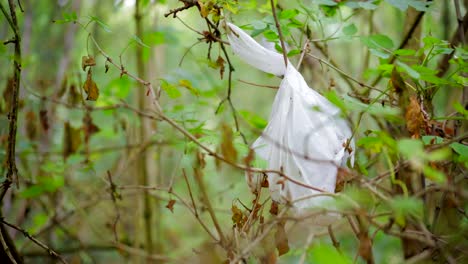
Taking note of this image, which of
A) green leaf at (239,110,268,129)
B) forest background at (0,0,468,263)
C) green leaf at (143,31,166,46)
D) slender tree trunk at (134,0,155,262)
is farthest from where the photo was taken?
slender tree trunk at (134,0,155,262)

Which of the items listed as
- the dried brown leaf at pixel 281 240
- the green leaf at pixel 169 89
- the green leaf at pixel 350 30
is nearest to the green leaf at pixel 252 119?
the green leaf at pixel 169 89

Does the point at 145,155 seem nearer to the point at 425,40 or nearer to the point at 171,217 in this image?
the point at 425,40

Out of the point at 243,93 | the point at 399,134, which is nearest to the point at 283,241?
the point at 399,134

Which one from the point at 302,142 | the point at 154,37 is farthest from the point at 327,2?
the point at 154,37

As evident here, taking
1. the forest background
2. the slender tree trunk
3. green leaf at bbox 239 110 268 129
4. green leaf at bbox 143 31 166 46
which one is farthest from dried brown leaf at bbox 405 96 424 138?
the slender tree trunk

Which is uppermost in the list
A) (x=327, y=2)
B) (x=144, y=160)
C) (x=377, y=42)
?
(x=327, y=2)

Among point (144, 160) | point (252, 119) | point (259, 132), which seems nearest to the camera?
point (259, 132)

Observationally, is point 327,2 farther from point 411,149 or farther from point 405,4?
point 411,149

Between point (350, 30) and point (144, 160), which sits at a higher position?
point (350, 30)

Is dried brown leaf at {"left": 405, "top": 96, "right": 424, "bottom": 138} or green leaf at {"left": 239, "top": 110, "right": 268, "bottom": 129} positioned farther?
green leaf at {"left": 239, "top": 110, "right": 268, "bottom": 129}

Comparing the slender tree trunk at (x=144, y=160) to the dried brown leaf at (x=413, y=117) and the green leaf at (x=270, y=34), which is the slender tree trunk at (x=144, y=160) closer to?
the green leaf at (x=270, y=34)

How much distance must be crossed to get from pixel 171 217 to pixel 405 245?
316cm

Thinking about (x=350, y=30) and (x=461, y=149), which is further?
(x=350, y=30)

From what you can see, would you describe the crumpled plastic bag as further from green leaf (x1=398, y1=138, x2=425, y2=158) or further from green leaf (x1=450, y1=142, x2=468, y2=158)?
green leaf (x1=398, y1=138, x2=425, y2=158)
